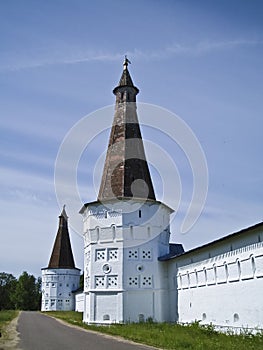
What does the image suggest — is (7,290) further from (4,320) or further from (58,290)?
(4,320)

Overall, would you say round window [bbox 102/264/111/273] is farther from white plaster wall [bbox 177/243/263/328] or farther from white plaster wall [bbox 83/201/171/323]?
white plaster wall [bbox 177/243/263/328]

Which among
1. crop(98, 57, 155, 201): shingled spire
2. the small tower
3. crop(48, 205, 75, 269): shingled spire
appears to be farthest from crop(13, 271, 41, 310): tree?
crop(98, 57, 155, 201): shingled spire

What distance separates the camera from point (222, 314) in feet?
53.0

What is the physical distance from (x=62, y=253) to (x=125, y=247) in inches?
1117

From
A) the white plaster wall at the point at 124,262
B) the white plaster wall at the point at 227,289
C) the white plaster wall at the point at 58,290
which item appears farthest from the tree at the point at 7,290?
the white plaster wall at the point at 227,289

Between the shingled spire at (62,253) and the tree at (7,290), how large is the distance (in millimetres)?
20485

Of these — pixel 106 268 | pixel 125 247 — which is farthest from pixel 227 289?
pixel 106 268

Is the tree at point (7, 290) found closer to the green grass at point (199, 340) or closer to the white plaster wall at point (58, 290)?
the white plaster wall at point (58, 290)

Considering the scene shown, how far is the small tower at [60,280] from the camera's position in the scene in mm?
48219

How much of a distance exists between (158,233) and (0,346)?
1289cm

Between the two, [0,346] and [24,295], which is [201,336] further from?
[24,295]

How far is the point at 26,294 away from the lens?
66.1 meters

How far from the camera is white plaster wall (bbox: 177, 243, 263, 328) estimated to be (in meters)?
13.9

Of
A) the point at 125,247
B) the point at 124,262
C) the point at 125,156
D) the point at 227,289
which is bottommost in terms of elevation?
the point at 227,289
